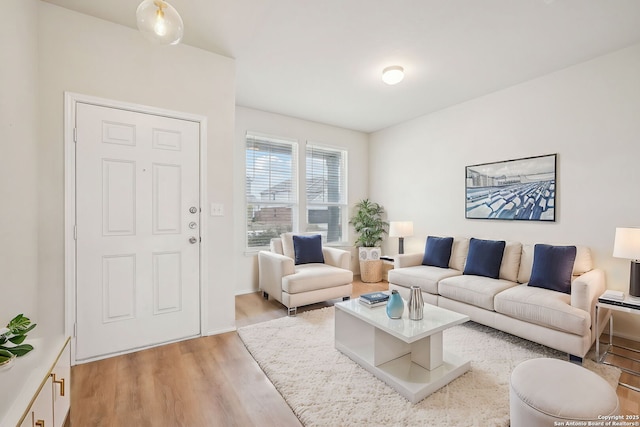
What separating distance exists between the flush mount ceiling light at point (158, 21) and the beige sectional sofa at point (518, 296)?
10.3 ft

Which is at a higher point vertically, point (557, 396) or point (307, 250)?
point (307, 250)

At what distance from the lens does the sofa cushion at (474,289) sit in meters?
2.72

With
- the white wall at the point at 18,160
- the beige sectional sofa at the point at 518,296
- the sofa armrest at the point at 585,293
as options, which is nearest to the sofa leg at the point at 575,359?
the beige sectional sofa at the point at 518,296

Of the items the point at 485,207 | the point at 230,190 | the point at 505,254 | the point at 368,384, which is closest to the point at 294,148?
the point at 230,190

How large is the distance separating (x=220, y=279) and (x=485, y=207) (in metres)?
3.27

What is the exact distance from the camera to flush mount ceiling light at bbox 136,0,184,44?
149cm

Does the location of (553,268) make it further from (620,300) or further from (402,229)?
(402,229)

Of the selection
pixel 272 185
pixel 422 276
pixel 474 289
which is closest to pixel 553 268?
pixel 474 289

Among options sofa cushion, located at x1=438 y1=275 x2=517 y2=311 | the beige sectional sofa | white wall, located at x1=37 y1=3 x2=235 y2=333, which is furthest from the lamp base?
white wall, located at x1=37 y1=3 x2=235 y2=333

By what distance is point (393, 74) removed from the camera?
2994mm

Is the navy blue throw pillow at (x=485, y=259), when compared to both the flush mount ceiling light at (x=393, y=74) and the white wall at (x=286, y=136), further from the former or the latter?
the white wall at (x=286, y=136)

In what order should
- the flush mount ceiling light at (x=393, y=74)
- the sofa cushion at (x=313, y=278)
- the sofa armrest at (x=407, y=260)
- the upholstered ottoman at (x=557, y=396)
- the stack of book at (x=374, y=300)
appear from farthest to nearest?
the sofa armrest at (x=407, y=260)
the sofa cushion at (x=313, y=278)
the flush mount ceiling light at (x=393, y=74)
the stack of book at (x=374, y=300)
the upholstered ottoman at (x=557, y=396)

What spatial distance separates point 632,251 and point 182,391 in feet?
11.3

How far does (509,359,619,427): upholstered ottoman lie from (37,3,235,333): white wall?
7.80 feet
